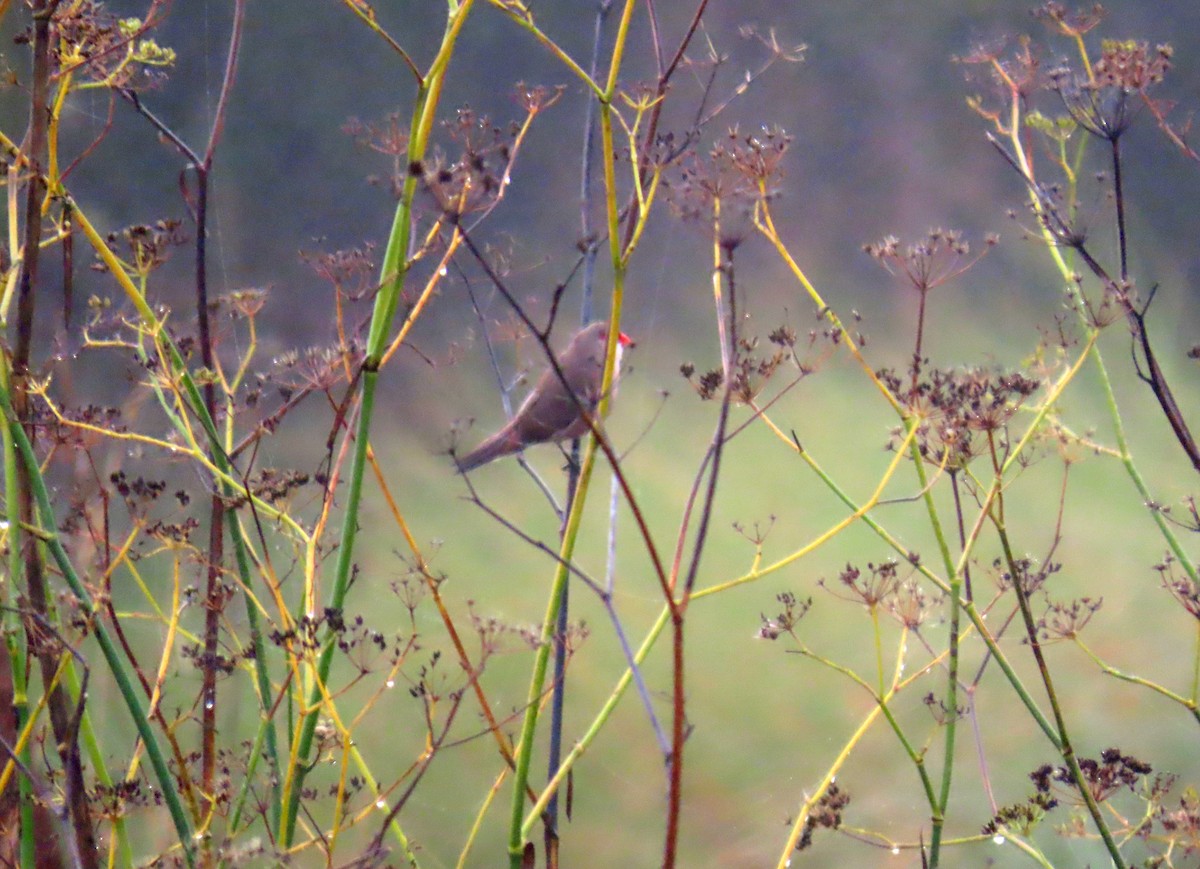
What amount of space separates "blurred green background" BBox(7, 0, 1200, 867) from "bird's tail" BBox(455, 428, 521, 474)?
13 centimetres

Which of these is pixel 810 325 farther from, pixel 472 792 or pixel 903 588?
pixel 472 792

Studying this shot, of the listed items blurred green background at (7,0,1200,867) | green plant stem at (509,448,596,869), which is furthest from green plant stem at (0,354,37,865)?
blurred green background at (7,0,1200,867)

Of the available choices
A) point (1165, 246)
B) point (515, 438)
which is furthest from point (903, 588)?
point (1165, 246)

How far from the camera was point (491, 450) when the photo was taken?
88 centimetres

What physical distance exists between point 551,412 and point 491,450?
6 centimetres

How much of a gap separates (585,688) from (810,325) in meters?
0.44

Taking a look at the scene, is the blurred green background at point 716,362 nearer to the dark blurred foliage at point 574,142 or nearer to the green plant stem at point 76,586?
the dark blurred foliage at point 574,142

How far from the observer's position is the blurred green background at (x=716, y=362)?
1.00 m

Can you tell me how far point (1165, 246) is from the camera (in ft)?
3.64

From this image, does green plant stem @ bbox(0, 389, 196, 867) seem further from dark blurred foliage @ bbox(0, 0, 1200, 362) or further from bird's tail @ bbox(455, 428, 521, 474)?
dark blurred foliage @ bbox(0, 0, 1200, 362)

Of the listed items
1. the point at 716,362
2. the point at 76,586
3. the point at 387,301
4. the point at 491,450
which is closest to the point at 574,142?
the point at 716,362

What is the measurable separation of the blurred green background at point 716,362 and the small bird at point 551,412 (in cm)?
13

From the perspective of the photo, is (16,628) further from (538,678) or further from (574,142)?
(574,142)

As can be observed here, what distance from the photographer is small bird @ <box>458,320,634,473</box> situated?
0.82 meters
